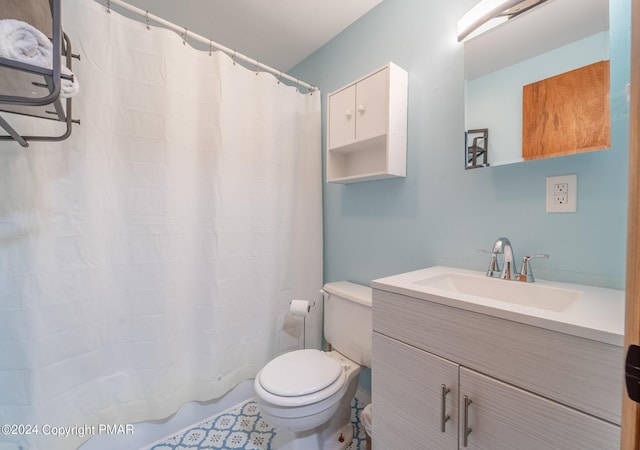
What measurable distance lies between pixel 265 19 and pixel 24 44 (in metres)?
1.27

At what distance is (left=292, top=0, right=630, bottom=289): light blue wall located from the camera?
0.80 meters

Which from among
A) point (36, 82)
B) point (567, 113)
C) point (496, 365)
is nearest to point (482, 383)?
point (496, 365)

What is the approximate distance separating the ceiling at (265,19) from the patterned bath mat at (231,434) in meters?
2.26

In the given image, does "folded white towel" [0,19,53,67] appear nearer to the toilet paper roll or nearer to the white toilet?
the white toilet

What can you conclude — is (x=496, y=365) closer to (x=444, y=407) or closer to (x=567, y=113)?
(x=444, y=407)

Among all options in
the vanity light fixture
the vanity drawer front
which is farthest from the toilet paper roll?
the vanity light fixture

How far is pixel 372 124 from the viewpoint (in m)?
1.29

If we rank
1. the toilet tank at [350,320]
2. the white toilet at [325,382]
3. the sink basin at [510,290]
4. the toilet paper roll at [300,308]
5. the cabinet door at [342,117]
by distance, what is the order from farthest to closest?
the toilet paper roll at [300,308] < the cabinet door at [342,117] < the toilet tank at [350,320] < the white toilet at [325,382] < the sink basin at [510,290]

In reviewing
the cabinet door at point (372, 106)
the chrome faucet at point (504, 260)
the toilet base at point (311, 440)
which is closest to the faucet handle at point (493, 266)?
the chrome faucet at point (504, 260)

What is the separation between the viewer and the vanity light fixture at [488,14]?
0.93m

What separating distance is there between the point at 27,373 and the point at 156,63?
136 centimetres

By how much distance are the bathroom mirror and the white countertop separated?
437mm

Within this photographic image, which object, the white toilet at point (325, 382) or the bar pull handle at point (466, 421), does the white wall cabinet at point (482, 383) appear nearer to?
the bar pull handle at point (466, 421)

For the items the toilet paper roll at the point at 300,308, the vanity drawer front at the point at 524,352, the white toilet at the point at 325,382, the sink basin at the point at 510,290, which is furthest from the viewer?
the toilet paper roll at the point at 300,308
